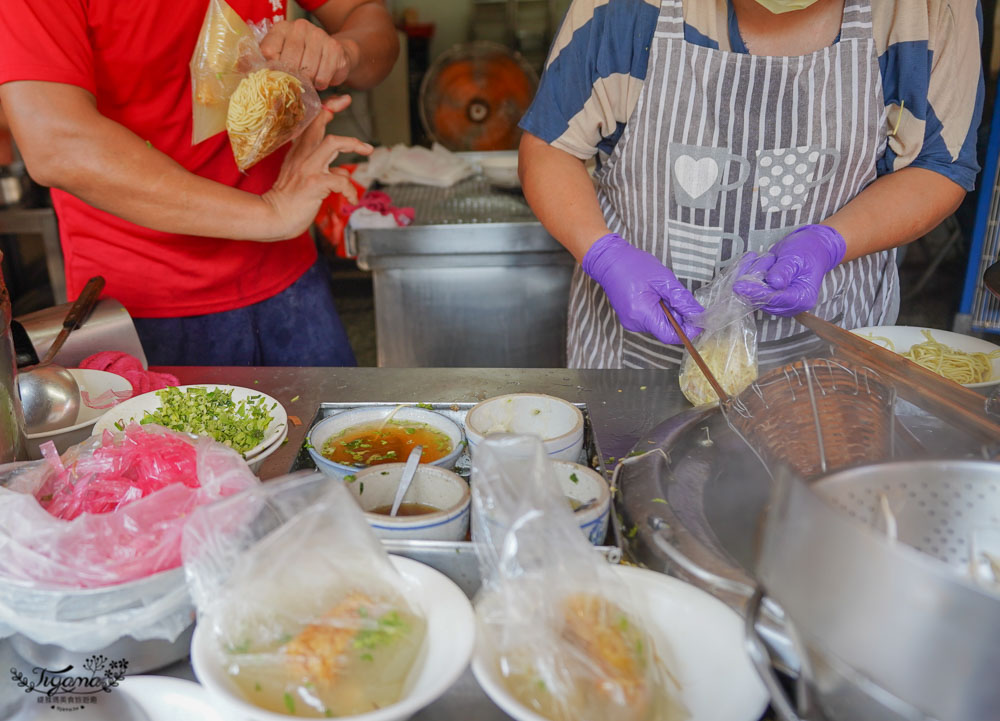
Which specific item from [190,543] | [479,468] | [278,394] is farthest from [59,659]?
Result: [278,394]

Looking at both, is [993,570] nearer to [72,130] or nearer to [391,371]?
[391,371]

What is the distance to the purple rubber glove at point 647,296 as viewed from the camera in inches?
66.2

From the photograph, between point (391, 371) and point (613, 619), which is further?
point (391, 371)

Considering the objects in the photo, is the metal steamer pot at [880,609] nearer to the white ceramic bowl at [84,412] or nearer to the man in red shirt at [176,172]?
the white ceramic bowl at [84,412]

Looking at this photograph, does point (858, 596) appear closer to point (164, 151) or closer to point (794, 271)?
point (794, 271)

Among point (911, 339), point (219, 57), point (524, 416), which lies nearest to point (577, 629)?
point (524, 416)

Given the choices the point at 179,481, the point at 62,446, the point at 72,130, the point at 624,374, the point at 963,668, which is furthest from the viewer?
the point at 624,374

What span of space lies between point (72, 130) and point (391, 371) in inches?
34.1

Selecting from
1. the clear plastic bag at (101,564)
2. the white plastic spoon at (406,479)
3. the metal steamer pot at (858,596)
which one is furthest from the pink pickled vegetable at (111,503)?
the metal steamer pot at (858,596)

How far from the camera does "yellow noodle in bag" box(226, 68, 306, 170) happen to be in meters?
1.81

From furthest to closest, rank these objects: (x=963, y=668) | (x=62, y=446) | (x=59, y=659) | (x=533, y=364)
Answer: (x=533, y=364)
(x=62, y=446)
(x=59, y=659)
(x=963, y=668)

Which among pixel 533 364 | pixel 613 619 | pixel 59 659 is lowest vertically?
pixel 533 364

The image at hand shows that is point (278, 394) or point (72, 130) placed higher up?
point (72, 130)

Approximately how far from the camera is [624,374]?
1761mm
